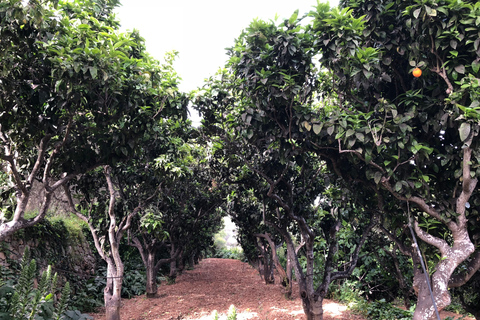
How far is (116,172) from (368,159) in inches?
206

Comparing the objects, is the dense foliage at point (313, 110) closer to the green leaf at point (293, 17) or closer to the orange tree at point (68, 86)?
the orange tree at point (68, 86)

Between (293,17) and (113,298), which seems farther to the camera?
(113,298)

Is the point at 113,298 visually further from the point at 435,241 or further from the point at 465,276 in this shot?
the point at 465,276

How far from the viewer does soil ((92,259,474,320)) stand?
7.48m

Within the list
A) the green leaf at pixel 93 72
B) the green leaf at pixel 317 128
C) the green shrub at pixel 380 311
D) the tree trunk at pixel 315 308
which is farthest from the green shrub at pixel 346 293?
the green leaf at pixel 93 72

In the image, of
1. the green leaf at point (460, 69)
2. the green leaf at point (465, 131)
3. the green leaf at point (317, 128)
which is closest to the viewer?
the green leaf at point (465, 131)

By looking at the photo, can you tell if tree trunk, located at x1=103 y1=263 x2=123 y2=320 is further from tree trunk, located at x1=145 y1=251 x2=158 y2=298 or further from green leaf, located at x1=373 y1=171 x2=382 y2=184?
green leaf, located at x1=373 y1=171 x2=382 y2=184

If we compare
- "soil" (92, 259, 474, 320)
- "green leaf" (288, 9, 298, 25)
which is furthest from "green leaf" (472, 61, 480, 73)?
"soil" (92, 259, 474, 320)

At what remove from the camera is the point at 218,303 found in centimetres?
898

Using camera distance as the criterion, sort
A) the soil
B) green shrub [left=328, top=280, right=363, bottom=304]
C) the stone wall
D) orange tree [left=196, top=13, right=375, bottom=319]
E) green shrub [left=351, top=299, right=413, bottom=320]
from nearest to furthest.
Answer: orange tree [left=196, top=13, right=375, bottom=319], the stone wall, green shrub [left=351, top=299, right=413, bottom=320], the soil, green shrub [left=328, top=280, right=363, bottom=304]

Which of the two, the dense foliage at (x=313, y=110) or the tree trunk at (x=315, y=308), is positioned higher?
the dense foliage at (x=313, y=110)

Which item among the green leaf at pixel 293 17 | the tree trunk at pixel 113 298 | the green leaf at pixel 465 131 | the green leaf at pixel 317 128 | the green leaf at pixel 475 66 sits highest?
the green leaf at pixel 293 17

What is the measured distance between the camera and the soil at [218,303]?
7.48 meters

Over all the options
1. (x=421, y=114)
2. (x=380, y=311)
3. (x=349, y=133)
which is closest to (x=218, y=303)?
(x=380, y=311)
